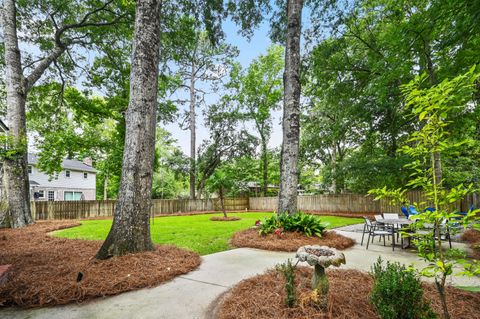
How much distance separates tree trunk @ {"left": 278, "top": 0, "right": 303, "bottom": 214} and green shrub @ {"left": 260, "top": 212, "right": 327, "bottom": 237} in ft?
1.40

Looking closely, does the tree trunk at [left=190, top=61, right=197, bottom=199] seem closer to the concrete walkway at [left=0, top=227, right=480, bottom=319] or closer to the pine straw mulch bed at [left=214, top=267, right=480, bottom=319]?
the concrete walkway at [left=0, top=227, right=480, bottom=319]

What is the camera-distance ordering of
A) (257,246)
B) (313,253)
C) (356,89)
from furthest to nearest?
(356,89)
(257,246)
(313,253)

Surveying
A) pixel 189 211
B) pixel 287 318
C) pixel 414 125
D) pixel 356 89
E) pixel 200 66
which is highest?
pixel 200 66

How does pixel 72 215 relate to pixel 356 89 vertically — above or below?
below

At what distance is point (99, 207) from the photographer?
50.6 feet

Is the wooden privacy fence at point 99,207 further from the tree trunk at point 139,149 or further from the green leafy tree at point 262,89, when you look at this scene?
the green leafy tree at point 262,89

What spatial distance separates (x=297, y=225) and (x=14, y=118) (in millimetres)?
10299

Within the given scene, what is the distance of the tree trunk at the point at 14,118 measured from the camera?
7828 millimetres

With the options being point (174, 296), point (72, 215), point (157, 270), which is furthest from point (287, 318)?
point (72, 215)

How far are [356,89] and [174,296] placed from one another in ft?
42.2

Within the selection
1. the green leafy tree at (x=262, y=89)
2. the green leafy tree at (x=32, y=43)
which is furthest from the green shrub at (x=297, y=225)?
the green leafy tree at (x=262, y=89)

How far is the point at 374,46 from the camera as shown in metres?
11.0

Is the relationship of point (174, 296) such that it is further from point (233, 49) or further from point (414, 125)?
point (233, 49)

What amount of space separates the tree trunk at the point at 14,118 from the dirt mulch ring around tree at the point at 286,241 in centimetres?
782
